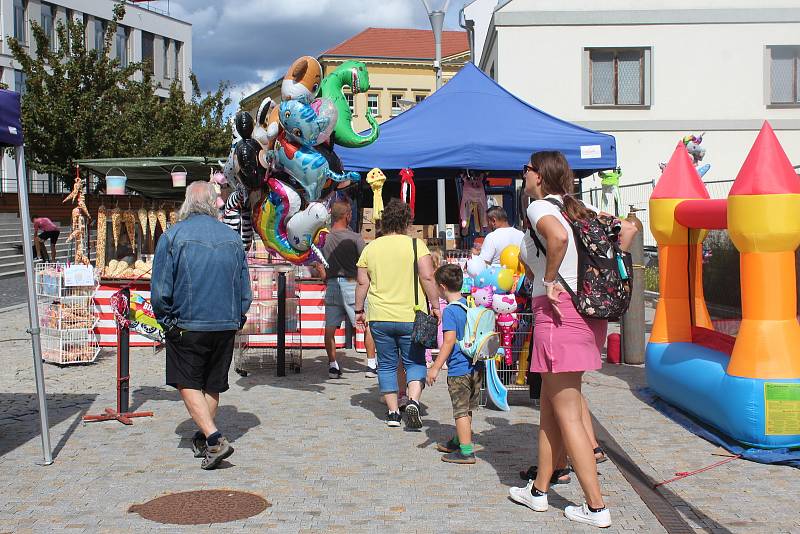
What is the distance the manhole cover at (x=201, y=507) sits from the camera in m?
5.12

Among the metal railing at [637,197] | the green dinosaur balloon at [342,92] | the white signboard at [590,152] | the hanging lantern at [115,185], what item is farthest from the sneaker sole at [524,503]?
the metal railing at [637,197]

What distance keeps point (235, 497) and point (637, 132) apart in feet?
71.5

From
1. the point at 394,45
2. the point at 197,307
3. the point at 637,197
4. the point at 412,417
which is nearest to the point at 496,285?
the point at 412,417

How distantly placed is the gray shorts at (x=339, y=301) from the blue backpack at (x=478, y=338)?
141 inches

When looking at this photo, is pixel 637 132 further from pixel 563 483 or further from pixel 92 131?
pixel 563 483

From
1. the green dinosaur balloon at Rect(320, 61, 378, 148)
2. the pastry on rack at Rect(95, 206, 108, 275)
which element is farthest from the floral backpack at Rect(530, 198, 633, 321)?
the pastry on rack at Rect(95, 206, 108, 275)

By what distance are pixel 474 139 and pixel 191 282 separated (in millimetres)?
6497

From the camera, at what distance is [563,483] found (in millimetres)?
5805

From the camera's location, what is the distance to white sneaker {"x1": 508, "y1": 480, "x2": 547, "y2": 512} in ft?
17.2

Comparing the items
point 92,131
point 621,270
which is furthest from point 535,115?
point 92,131

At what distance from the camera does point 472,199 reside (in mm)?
13250

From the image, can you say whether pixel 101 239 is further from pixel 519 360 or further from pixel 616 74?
pixel 616 74

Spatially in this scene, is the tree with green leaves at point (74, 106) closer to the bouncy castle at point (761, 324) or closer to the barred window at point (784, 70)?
the barred window at point (784, 70)

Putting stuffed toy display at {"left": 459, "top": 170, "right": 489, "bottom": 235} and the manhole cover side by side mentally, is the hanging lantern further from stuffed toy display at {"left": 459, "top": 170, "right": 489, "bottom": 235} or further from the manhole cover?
the manhole cover
